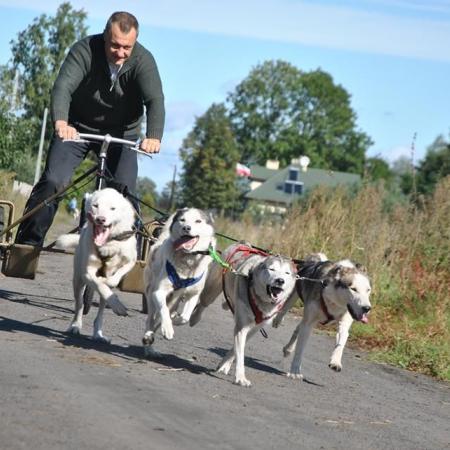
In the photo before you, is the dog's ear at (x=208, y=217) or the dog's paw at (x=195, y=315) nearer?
the dog's ear at (x=208, y=217)

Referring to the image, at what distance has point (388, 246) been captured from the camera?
17.0m

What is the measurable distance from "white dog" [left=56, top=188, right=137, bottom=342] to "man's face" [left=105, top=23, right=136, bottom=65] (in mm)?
1191

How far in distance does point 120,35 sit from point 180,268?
204 centimetres

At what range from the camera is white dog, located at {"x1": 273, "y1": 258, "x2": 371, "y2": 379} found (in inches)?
384

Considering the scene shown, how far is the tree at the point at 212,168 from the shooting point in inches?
4126

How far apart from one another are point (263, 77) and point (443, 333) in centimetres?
10453

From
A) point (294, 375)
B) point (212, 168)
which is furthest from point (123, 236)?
point (212, 168)

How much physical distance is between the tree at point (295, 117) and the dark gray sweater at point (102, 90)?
106m

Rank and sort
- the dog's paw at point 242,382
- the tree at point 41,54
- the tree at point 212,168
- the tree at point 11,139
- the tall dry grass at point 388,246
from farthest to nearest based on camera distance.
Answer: the tree at point 212,168 → the tree at point 41,54 → the tree at point 11,139 → the tall dry grass at point 388,246 → the dog's paw at point 242,382

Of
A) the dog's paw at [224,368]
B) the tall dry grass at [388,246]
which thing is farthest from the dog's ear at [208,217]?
the tall dry grass at [388,246]

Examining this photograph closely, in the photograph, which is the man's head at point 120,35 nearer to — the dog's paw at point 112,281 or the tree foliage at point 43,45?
the dog's paw at point 112,281

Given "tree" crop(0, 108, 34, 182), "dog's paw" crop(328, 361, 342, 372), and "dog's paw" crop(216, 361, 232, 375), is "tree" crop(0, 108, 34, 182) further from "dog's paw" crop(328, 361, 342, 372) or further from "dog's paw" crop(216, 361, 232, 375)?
"dog's paw" crop(216, 361, 232, 375)

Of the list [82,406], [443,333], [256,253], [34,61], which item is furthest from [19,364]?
[34,61]

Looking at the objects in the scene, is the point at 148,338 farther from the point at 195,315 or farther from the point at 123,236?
the point at 195,315
